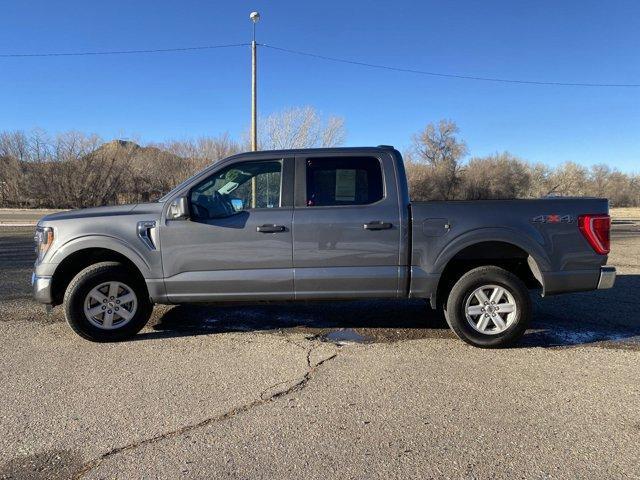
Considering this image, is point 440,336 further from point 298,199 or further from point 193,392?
point 193,392

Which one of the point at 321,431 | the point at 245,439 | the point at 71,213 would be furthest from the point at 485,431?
the point at 71,213

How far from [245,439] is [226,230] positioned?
2.35 m

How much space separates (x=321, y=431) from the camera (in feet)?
10.2

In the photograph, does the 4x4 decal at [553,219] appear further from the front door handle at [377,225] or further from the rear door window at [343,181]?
the rear door window at [343,181]

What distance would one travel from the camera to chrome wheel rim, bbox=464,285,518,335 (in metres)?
4.79

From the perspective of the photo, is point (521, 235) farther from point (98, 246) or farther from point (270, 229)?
point (98, 246)

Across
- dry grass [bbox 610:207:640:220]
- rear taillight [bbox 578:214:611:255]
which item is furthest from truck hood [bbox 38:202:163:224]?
dry grass [bbox 610:207:640:220]

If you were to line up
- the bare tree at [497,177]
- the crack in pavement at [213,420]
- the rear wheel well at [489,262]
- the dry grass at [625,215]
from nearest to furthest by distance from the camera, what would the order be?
the crack in pavement at [213,420], the rear wheel well at [489,262], the dry grass at [625,215], the bare tree at [497,177]

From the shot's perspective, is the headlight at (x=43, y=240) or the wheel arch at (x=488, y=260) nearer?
the wheel arch at (x=488, y=260)

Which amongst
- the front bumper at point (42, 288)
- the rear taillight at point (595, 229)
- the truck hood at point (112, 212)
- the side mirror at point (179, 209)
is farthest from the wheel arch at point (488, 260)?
the front bumper at point (42, 288)

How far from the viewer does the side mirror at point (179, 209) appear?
4.71 meters

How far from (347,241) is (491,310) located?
1653 mm

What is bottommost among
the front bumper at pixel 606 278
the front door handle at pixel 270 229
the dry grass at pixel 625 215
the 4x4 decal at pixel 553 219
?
the front bumper at pixel 606 278

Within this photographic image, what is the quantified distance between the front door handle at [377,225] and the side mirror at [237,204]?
133cm
